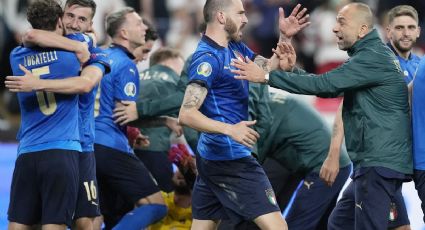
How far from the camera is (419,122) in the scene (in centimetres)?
718

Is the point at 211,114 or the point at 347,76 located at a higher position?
the point at 347,76

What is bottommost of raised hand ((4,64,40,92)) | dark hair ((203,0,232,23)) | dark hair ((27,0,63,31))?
raised hand ((4,64,40,92))

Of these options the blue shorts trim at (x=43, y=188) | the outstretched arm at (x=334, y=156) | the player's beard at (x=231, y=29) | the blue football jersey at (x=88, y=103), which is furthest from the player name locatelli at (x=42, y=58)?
the outstretched arm at (x=334, y=156)

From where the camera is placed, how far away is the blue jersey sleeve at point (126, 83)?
28.1 feet

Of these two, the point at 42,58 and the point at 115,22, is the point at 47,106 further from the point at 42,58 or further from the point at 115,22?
the point at 115,22

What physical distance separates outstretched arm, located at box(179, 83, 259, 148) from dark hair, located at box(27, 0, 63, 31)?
112cm

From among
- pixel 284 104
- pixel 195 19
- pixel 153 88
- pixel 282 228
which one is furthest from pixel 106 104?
pixel 195 19

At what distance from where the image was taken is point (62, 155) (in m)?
7.08

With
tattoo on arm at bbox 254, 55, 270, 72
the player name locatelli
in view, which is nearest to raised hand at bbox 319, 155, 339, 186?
tattoo on arm at bbox 254, 55, 270, 72

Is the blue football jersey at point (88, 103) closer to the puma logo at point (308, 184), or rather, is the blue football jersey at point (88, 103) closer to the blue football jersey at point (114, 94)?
the blue football jersey at point (114, 94)

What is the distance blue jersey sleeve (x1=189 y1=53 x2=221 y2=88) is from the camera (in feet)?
22.8

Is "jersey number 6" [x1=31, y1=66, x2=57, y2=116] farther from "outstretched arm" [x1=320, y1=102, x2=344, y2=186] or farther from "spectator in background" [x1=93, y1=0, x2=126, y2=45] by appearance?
"spectator in background" [x1=93, y1=0, x2=126, y2=45]

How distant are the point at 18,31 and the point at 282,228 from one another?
12475mm

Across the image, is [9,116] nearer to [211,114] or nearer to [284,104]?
[284,104]
